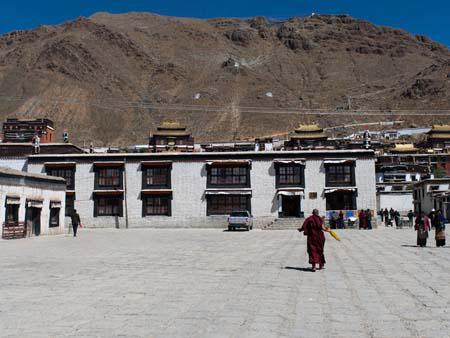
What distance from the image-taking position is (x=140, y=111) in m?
155

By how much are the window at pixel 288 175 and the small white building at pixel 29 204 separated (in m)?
15.9

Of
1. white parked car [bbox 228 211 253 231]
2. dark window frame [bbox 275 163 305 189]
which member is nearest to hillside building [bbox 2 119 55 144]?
dark window frame [bbox 275 163 305 189]

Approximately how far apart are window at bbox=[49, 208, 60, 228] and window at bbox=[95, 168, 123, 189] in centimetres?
950

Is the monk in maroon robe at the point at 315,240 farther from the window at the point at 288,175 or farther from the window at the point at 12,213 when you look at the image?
the window at the point at 288,175

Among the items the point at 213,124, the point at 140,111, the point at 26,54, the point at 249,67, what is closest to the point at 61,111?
the point at 140,111

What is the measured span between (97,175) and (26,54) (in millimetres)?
158999

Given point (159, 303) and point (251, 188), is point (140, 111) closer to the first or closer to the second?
point (251, 188)

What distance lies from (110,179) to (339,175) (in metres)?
17.4

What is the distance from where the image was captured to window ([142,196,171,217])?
40.7m

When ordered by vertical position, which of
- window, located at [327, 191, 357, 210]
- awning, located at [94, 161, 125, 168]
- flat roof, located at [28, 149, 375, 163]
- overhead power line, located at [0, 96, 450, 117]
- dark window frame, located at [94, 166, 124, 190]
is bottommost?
window, located at [327, 191, 357, 210]

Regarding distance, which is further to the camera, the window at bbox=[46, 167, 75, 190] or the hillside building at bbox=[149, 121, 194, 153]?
the hillside building at bbox=[149, 121, 194, 153]

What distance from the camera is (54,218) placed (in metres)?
31.3

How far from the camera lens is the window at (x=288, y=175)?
4006 cm

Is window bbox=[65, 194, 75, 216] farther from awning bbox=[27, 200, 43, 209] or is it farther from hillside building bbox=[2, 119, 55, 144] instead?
hillside building bbox=[2, 119, 55, 144]
